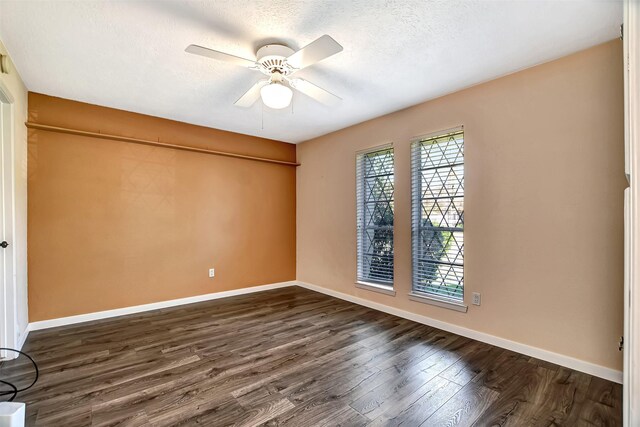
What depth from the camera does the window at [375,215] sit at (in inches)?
151

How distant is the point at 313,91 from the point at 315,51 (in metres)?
0.64

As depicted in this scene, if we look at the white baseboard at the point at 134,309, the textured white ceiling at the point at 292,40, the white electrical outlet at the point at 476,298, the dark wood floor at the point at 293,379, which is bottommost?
the dark wood floor at the point at 293,379

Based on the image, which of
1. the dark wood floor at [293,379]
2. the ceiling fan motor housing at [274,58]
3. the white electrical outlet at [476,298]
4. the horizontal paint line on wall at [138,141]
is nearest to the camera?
the dark wood floor at [293,379]

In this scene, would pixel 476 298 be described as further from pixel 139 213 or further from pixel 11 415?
pixel 139 213

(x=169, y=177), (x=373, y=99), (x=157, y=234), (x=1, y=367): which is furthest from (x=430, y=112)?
(x=1, y=367)

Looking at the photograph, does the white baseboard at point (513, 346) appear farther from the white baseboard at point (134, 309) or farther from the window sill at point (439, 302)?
the white baseboard at point (134, 309)

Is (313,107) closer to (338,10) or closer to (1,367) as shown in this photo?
(338,10)

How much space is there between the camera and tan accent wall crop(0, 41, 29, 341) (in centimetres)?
258

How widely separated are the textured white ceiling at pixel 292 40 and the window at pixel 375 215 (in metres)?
1.01

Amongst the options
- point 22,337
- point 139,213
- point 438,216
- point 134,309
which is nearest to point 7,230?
point 22,337

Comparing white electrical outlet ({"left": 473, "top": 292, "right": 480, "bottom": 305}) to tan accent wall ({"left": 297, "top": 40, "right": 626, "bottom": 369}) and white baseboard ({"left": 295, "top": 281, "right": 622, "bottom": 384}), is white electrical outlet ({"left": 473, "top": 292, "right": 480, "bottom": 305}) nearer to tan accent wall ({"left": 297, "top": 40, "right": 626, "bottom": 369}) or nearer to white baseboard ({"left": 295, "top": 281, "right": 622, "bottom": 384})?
tan accent wall ({"left": 297, "top": 40, "right": 626, "bottom": 369})

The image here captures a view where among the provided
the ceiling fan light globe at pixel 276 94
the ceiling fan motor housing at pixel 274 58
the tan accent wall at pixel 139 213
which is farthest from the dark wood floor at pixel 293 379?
the ceiling fan motor housing at pixel 274 58

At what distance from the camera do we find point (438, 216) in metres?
3.26

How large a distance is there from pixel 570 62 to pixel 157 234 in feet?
15.3
